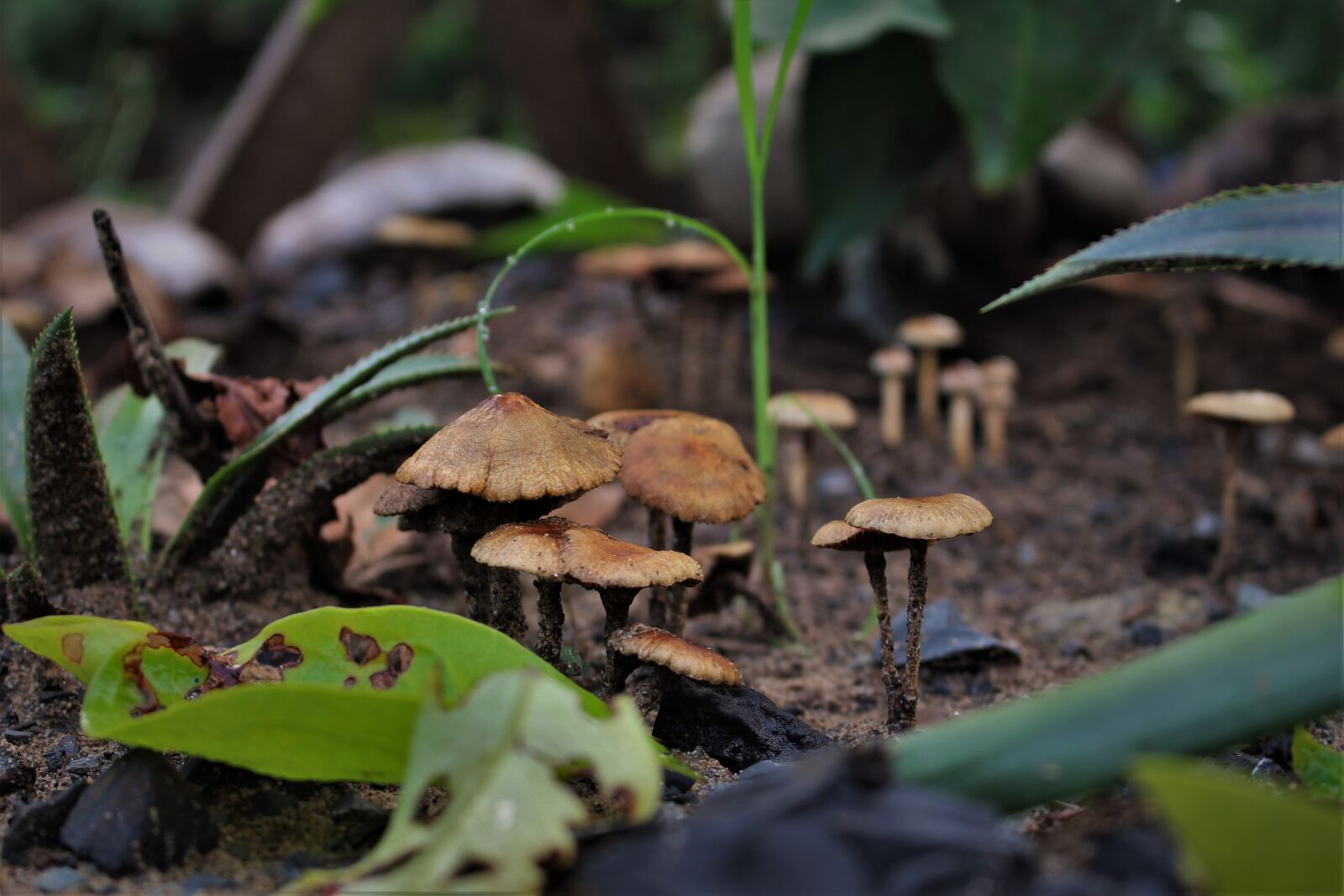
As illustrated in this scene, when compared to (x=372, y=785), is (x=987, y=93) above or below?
above

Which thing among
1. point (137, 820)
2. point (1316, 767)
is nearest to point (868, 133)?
point (1316, 767)

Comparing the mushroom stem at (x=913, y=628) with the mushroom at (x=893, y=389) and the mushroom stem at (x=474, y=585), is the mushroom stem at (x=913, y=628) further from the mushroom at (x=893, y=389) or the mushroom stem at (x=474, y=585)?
the mushroom at (x=893, y=389)

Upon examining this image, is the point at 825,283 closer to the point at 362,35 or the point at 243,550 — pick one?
the point at 362,35

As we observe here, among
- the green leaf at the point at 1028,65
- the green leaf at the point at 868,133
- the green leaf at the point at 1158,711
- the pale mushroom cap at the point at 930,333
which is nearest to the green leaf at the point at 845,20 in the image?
the green leaf at the point at 1028,65

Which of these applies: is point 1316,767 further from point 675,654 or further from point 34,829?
point 34,829

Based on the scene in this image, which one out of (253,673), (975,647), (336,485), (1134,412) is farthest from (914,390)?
(253,673)

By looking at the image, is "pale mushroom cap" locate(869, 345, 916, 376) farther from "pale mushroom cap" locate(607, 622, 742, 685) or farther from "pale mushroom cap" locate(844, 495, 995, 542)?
"pale mushroom cap" locate(607, 622, 742, 685)
